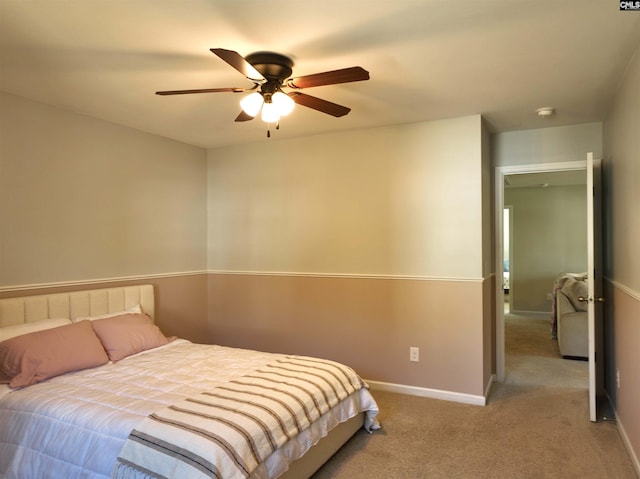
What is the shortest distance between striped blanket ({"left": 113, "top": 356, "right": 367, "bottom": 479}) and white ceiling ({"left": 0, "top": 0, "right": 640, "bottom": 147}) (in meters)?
1.92

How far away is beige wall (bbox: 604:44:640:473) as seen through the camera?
245 centimetres

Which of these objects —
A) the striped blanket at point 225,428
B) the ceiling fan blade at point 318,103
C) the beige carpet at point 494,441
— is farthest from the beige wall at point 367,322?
the ceiling fan blade at point 318,103

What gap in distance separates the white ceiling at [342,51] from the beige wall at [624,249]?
24 centimetres

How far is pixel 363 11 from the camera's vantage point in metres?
1.98

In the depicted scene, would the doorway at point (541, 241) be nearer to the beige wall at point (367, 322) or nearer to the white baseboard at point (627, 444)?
the beige wall at point (367, 322)

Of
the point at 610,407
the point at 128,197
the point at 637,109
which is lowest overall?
the point at 610,407

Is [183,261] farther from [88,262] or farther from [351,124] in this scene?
[351,124]

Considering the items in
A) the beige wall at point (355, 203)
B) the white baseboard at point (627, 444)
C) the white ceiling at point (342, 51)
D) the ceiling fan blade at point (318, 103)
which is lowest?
the white baseboard at point (627, 444)

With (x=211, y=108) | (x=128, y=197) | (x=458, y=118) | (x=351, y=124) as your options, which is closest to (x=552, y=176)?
(x=458, y=118)

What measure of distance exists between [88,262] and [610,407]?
4.47 metres

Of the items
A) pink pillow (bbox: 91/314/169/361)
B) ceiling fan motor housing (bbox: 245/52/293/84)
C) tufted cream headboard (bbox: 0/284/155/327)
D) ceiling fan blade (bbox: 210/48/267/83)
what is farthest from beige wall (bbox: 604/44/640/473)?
tufted cream headboard (bbox: 0/284/155/327)

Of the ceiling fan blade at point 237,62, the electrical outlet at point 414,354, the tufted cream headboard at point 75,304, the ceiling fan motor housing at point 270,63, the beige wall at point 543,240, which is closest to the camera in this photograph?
the ceiling fan blade at point 237,62

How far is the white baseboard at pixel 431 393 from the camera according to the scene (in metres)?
3.57

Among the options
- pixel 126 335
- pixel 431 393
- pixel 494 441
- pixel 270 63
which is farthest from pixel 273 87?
pixel 431 393
